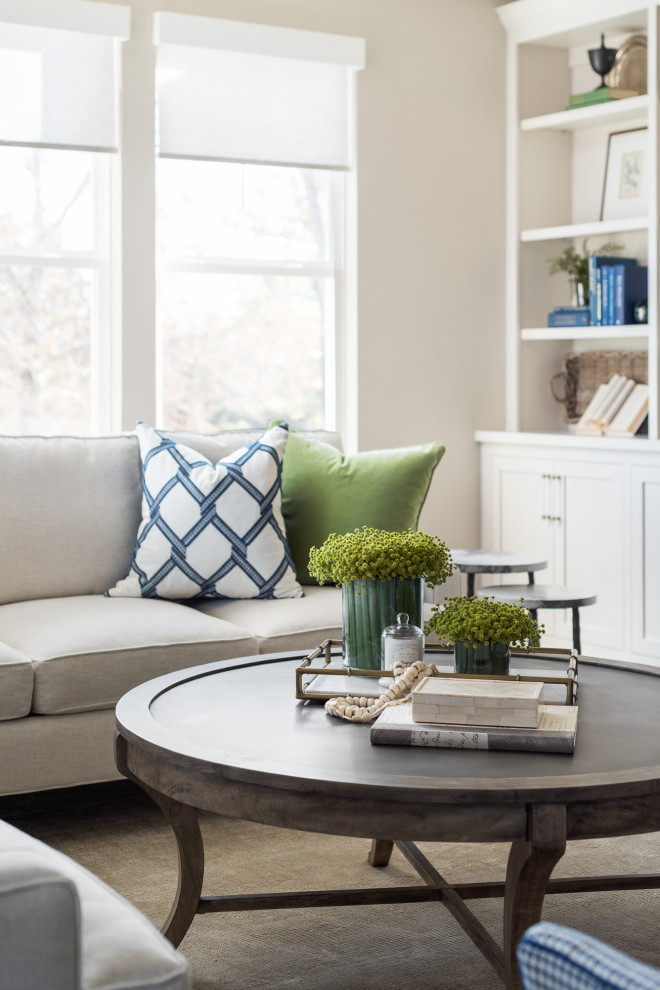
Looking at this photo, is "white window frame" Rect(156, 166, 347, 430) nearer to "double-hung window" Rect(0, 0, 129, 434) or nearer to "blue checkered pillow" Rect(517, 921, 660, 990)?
"double-hung window" Rect(0, 0, 129, 434)

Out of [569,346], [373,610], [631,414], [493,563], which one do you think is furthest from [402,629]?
[569,346]

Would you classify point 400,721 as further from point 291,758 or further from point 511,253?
point 511,253

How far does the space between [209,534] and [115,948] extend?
2.18 m

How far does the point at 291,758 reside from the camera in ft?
5.62

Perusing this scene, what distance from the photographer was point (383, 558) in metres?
2.13

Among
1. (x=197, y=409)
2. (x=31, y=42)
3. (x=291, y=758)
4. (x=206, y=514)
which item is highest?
(x=31, y=42)

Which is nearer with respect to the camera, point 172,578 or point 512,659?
point 512,659

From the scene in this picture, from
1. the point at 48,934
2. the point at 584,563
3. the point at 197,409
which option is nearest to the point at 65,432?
the point at 197,409

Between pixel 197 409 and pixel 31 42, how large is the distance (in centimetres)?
140

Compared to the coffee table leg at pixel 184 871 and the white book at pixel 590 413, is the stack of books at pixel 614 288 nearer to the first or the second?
the white book at pixel 590 413

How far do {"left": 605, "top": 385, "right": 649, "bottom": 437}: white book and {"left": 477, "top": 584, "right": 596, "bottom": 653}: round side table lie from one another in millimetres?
948

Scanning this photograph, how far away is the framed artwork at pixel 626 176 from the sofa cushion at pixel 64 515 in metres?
2.47

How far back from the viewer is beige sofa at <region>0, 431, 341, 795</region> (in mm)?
2648

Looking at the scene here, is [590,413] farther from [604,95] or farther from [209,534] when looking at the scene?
[209,534]
